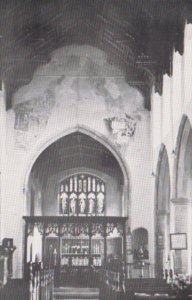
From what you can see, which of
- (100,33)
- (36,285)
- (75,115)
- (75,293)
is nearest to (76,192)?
(75,115)

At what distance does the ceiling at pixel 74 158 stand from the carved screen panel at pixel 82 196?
767 millimetres

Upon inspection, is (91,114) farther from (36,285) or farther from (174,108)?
(36,285)

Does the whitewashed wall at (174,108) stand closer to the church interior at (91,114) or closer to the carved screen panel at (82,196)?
the church interior at (91,114)

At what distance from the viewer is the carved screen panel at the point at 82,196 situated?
106ft

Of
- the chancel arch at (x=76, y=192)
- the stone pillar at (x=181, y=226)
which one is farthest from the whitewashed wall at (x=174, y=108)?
the chancel arch at (x=76, y=192)

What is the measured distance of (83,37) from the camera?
23.0 m

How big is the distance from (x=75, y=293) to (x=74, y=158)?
39.0 feet

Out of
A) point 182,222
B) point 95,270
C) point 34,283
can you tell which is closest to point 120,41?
point 182,222

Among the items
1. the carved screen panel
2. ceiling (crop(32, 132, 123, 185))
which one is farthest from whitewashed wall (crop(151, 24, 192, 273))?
the carved screen panel

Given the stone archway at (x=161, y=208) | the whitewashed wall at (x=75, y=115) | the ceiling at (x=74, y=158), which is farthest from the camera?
the ceiling at (x=74, y=158)

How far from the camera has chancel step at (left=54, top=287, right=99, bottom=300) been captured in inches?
758

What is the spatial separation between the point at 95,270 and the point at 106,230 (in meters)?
1.83

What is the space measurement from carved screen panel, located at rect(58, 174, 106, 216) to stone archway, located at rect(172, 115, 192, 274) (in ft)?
45.8

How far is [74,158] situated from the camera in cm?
3159
